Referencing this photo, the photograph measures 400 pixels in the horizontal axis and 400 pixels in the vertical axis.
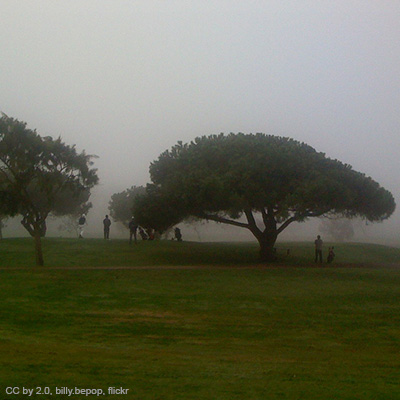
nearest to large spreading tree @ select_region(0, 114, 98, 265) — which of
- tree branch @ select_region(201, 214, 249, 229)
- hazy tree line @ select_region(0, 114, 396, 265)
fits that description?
hazy tree line @ select_region(0, 114, 396, 265)

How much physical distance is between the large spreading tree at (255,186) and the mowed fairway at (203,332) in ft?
25.9

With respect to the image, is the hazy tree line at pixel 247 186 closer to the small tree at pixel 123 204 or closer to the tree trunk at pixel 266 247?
the tree trunk at pixel 266 247

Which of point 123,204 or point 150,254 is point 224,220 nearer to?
point 150,254

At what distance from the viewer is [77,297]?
20016 millimetres

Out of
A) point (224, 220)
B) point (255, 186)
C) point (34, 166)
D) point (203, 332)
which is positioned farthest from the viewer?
point (224, 220)

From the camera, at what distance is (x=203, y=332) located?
583 inches

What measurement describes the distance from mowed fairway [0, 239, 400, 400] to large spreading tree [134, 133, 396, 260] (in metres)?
7.89

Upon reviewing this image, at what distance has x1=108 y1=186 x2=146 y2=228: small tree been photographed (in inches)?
3091

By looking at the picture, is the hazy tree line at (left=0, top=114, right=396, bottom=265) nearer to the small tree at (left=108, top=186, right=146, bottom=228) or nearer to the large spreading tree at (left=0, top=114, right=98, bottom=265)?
the large spreading tree at (left=0, top=114, right=98, bottom=265)

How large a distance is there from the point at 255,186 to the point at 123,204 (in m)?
44.6

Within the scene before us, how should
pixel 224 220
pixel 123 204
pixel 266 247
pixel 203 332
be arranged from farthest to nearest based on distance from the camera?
1. pixel 123 204
2. pixel 224 220
3. pixel 266 247
4. pixel 203 332

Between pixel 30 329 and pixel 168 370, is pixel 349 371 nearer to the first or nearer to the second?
Answer: pixel 168 370

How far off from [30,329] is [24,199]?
16975mm

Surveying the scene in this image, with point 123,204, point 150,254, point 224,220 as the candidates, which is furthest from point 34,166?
point 123,204
